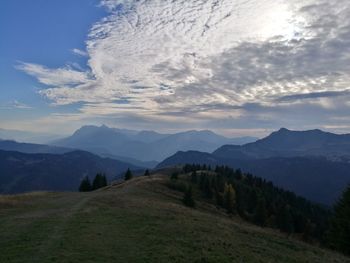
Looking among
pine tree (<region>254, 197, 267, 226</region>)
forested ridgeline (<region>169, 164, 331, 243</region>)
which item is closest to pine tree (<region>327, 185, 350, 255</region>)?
forested ridgeline (<region>169, 164, 331, 243</region>)

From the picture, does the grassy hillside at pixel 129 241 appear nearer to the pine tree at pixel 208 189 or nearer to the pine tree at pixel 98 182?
the pine tree at pixel 98 182

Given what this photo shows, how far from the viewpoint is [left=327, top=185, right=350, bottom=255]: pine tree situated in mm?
43562

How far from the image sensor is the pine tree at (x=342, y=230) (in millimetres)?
43562

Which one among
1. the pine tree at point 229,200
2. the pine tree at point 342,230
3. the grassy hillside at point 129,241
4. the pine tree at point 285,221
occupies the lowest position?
the pine tree at point 285,221

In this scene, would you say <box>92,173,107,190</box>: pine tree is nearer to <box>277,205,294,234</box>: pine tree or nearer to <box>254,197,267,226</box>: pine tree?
<box>254,197,267,226</box>: pine tree

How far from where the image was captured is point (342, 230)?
44406 mm

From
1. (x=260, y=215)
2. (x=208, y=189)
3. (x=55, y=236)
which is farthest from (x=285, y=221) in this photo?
(x=55, y=236)

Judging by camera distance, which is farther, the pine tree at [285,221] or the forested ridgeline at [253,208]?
the pine tree at [285,221]

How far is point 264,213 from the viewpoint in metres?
94.6

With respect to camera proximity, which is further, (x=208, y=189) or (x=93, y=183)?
(x=208, y=189)

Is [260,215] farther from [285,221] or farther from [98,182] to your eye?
[98,182]

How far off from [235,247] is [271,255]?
8.56 ft

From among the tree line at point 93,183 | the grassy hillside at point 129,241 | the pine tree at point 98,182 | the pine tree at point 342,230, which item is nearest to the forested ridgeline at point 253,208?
the pine tree at point 98,182

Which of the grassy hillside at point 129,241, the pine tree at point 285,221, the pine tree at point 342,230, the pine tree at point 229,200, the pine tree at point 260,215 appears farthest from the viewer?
the pine tree at point 229,200
